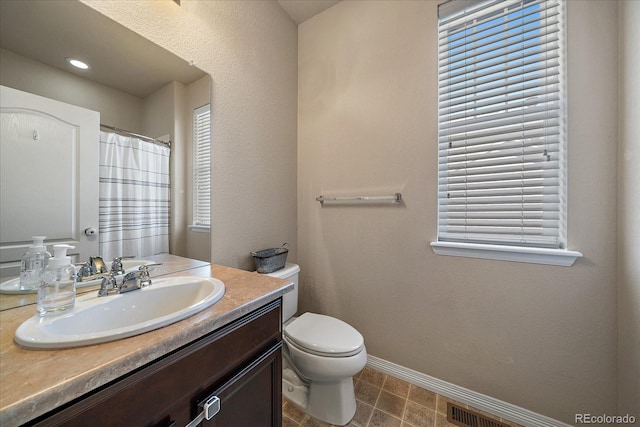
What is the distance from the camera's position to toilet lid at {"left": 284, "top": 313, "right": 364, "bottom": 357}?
116 cm

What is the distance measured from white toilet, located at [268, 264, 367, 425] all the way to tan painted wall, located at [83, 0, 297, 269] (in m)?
0.58

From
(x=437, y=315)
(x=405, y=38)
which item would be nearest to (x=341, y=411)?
(x=437, y=315)

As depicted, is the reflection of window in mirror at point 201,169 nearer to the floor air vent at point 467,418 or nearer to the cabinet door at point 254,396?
the cabinet door at point 254,396

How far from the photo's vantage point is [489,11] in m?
1.27

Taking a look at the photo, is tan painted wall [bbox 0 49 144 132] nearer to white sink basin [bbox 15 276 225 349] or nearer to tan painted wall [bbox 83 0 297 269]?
tan painted wall [bbox 83 0 297 269]

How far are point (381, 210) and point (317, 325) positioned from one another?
0.82 metres

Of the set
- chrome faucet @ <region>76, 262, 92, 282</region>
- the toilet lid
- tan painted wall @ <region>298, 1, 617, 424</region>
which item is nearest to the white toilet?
the toilet lid

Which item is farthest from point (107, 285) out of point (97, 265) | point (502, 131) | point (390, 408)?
point (502, 131)

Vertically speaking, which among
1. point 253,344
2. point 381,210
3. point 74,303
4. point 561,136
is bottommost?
point 253,344

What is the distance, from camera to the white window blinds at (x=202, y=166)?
122 cm

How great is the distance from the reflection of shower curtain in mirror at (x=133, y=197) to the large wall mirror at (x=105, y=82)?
0.04 metres

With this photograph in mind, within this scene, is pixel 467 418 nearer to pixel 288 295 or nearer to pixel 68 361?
pixel 288 295

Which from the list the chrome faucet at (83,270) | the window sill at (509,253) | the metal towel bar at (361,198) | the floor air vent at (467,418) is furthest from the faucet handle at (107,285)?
the floor air vent at (467,418)

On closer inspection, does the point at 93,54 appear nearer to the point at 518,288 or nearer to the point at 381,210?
the point at 381,210
